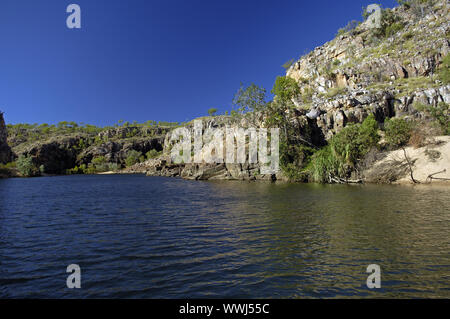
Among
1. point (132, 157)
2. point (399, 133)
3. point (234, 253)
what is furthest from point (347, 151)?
point (132, 157)

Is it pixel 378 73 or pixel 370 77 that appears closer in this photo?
pixel 378 73

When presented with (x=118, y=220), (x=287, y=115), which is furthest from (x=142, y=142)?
(x=118, y=220)

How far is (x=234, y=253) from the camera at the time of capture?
10.9 metres

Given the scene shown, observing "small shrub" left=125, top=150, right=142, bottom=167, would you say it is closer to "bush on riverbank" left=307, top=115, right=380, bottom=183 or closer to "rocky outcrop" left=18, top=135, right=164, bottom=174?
"rocky outcrop" left=18, top=135, right=164, bottom=174

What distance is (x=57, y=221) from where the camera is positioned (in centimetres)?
1791

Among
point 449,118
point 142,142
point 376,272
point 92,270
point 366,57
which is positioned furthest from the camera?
point 142,142

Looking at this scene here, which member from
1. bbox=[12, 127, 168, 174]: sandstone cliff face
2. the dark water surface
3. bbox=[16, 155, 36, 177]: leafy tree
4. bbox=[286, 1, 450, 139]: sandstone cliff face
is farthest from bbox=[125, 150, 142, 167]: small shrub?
the dark water surface

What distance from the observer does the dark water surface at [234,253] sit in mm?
7816

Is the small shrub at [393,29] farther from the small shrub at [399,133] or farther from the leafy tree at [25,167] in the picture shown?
the leafy tree at [25,167]

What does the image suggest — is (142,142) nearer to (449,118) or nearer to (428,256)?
(449,118)

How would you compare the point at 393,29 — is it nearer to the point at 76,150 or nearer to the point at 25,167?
the point at 25,167

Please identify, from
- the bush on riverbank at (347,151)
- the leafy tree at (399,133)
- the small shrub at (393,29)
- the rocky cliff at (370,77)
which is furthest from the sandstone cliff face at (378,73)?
the leafy tree at (399,133)

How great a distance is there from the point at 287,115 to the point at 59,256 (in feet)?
187

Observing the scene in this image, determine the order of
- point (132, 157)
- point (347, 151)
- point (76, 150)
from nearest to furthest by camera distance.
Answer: point (347, 151)
point (132, 157)
point (76, 150)
